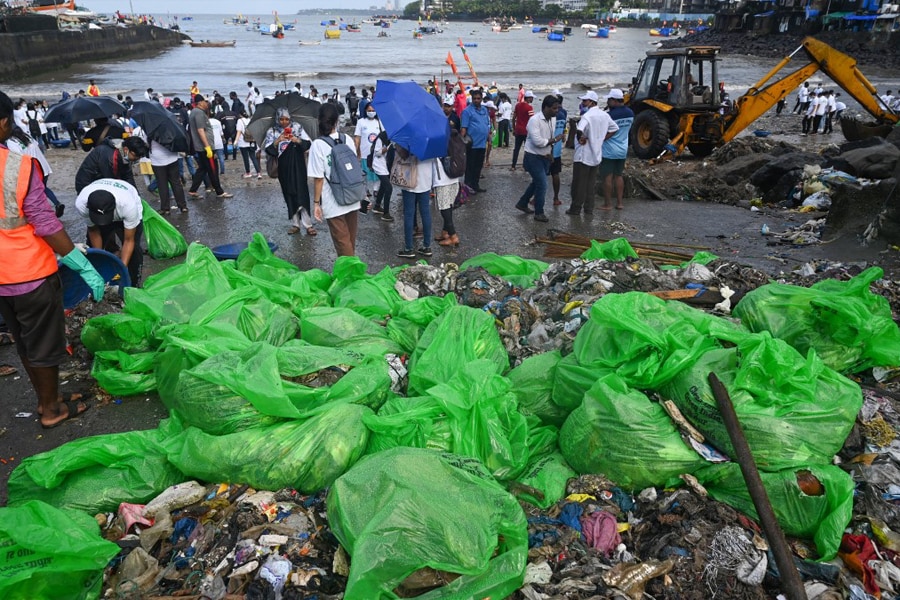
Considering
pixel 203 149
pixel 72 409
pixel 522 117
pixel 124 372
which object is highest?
pixel 522 117

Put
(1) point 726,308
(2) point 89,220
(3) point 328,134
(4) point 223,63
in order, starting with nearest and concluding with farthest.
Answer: (1) point 726,308
(2) point 89,220
(3) point 328,134
(4) point 223,63

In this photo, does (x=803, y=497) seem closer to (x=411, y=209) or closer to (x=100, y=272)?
(x=411, y=209)

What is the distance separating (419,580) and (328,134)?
4.29 metres

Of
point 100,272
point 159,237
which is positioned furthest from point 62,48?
point 100,272

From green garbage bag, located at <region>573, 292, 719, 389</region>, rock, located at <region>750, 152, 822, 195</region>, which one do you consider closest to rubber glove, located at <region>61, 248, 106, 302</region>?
green garbage bag, located at <region>573, 292, 719, 389</region>

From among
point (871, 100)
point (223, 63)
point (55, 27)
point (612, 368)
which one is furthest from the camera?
point (223, 63)

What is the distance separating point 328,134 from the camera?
209 inches

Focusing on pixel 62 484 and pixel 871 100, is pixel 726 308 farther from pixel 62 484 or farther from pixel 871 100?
pixel 871 100

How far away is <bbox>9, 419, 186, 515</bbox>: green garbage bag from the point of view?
2561 mm

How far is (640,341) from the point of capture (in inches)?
108

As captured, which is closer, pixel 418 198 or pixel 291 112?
pixel 418 198

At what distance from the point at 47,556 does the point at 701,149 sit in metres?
11.9

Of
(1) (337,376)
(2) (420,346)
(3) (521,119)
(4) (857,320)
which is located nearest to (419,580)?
(1) (337,376)

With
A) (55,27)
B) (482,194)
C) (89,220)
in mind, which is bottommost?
(482,194)
